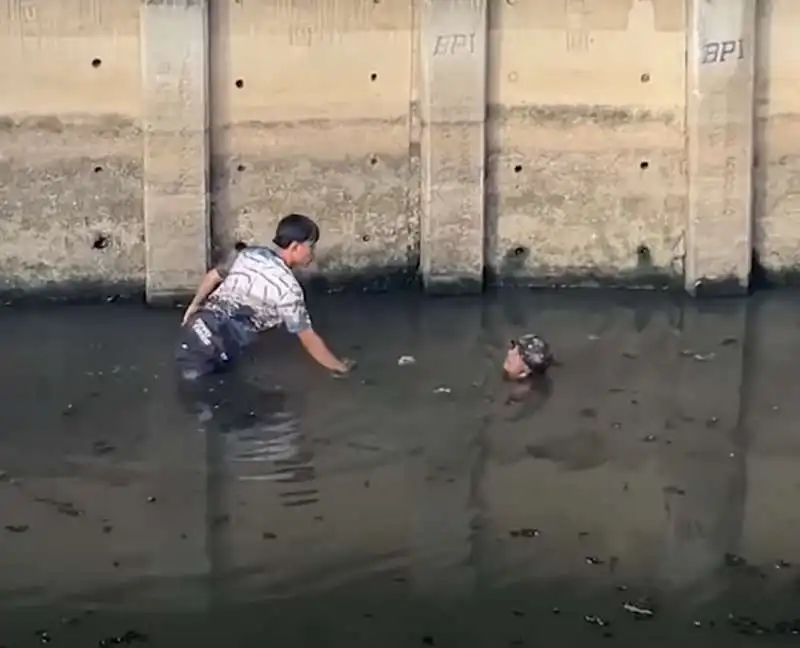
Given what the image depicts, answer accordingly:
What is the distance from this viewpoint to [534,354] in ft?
28.7

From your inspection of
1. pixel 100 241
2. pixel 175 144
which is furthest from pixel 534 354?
pixel 100 241

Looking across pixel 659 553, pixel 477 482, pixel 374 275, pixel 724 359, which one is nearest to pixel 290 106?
pixel 374 275

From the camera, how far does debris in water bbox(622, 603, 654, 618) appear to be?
5840 millimetres

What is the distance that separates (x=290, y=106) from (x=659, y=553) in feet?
16.7

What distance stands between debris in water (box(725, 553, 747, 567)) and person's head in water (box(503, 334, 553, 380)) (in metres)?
2.48

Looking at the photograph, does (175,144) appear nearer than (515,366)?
No

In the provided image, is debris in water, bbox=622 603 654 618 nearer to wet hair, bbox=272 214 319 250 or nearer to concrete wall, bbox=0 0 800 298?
wet hair, bbox=272 214 319 250

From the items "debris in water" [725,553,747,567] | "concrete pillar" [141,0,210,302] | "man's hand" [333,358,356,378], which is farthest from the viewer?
"concrete pillar" [141,0,210,302]

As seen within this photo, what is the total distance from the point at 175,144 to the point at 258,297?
2131mm

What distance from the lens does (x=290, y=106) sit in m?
10.7

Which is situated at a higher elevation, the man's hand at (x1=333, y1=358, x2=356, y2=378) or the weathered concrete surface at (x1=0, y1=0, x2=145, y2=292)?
the weathered concrete surface at (x1=0, y1=0, x2=145, y2=292)

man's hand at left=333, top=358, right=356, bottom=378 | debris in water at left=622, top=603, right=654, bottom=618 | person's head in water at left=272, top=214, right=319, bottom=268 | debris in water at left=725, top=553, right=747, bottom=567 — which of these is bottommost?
debris in water at left=622, top=603, right=654, bottom=618

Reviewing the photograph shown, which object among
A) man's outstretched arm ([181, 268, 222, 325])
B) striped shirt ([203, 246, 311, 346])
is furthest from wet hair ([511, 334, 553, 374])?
man's outstretched arm ([181, 268, 222, 325])

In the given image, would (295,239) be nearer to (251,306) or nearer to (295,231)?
(295,231)
